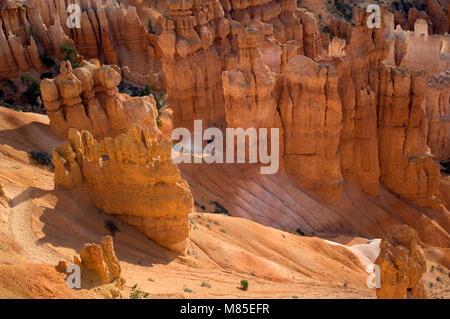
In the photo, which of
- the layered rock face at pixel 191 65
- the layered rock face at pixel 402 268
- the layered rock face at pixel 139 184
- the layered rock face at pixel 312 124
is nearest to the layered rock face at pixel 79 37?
the layered rock face at pixel 191 65

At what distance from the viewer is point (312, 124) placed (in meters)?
27.9

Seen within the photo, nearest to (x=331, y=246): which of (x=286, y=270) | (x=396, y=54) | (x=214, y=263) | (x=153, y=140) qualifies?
(x=286, y=270)

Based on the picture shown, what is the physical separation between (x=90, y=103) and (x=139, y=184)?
9.27 meters

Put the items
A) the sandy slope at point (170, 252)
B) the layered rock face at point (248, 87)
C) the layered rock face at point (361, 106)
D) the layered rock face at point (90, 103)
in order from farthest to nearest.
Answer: the layered rock face at point (361, 106) → the layered rock face at point (248, 87) → the layered rock face at point (90, 103) → the sandy slope at point (170, 252)

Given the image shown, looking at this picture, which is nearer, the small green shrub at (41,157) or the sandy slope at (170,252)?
the sandy slope at (170,252)

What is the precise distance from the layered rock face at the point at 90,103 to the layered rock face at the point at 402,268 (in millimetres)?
15753

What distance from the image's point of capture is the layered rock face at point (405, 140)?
30406 millimetres

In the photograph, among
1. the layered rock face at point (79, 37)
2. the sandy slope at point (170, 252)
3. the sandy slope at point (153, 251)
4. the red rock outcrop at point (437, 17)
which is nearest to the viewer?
the sandy slope at point (153, 251)

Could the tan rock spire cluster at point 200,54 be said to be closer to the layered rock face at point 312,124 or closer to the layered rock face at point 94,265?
the layered rock face at point 312,124

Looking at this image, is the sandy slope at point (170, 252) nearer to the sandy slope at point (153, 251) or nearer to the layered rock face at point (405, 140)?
the sandy slope at point (153, 251)

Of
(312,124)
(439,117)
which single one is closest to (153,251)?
(312,124)

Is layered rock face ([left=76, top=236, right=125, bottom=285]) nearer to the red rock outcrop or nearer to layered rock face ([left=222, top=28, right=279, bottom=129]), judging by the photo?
layered rock face ([left=222, top=28, right=279, bottom=129])

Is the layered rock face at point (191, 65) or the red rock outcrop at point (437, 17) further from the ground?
the layered rock face at point (191, 65)

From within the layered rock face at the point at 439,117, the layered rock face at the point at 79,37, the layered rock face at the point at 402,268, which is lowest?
the layered rock face at the point at 439,117
